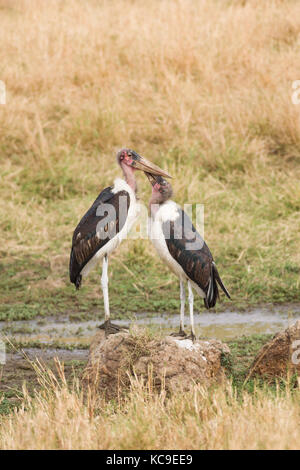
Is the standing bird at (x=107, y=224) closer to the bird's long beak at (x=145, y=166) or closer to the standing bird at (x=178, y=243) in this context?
the bird's long beak at (x=145, y=166)

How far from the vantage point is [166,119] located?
941 cm

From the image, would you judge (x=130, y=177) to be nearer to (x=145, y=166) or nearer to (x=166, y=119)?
(x=145, y=166)

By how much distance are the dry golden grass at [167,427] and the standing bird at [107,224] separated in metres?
1.27

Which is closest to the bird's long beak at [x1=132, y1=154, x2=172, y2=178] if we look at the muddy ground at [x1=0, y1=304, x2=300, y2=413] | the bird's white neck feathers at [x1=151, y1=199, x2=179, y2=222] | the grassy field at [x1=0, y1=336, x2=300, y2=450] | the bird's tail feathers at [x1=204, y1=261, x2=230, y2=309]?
the bird's white neck feathers at [x1=151, y1=199, x2=179, y2=222]

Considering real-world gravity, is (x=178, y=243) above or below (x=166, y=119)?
below

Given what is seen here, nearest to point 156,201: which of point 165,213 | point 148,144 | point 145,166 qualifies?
point 165,213

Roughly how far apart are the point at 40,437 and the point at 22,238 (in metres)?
4.29

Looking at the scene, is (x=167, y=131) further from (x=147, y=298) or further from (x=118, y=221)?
(x=118, y=221)

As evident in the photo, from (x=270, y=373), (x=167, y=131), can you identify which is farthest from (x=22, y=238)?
(x=270, y=373)

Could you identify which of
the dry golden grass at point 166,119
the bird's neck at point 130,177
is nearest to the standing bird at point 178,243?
the bird's neck at point 130,177

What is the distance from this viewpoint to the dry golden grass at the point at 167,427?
358 centimetres

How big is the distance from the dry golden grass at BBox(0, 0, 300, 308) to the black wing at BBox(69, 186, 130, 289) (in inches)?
75.8

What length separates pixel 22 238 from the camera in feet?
25.7

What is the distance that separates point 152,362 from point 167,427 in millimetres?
Result: 976
